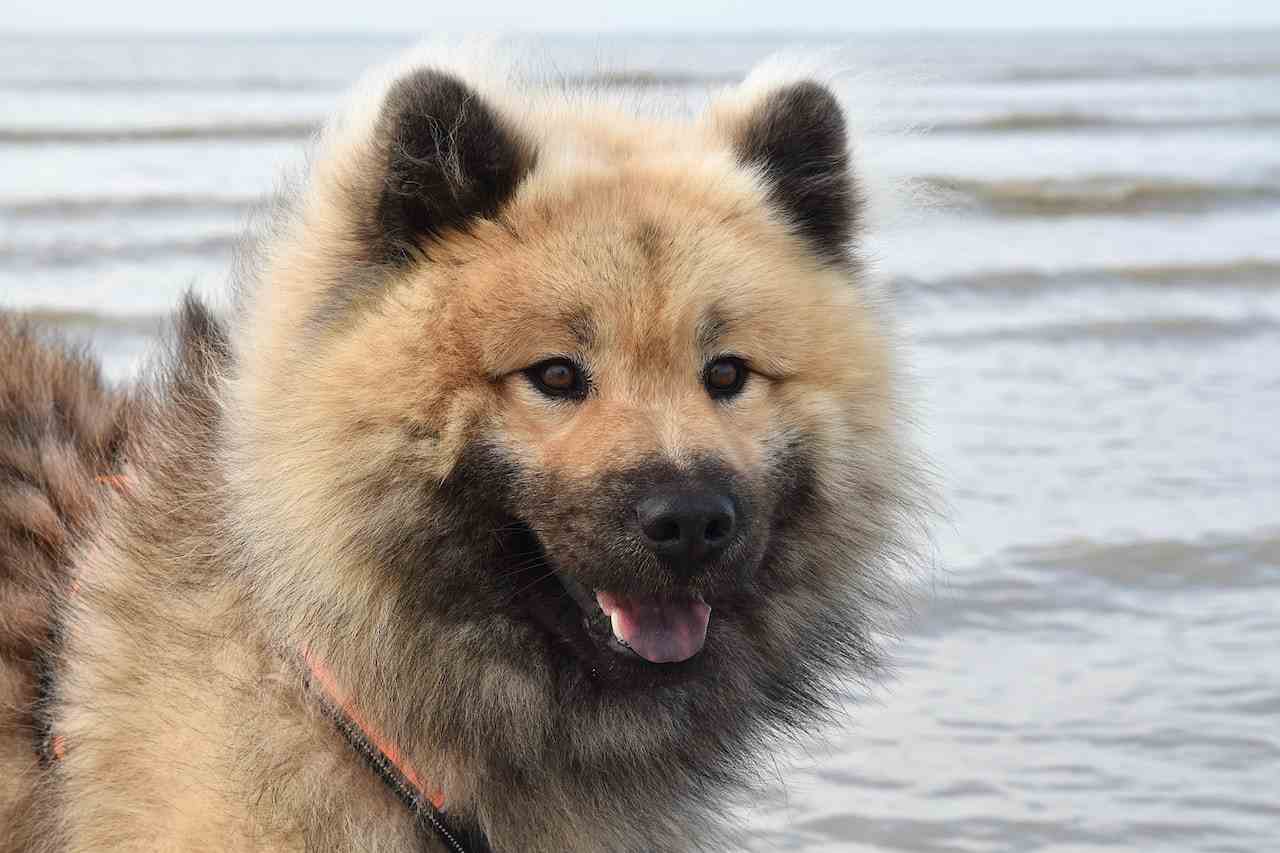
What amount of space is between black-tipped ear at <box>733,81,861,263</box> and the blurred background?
0.44 ft

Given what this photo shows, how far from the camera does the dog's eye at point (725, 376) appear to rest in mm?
2570

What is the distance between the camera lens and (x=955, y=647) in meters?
4.70

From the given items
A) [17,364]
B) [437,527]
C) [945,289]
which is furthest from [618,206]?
[945,289]

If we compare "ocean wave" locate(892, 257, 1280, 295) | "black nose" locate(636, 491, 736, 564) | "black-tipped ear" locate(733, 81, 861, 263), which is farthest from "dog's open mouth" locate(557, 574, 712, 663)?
"ocean wave" locate(892, 257, 1280, 295)

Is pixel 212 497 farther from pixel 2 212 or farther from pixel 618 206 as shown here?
pixel 2 212

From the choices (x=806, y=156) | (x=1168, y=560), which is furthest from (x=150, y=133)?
(x=806, y=156)

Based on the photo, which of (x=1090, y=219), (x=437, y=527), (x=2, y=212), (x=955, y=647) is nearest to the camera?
(x=437, y=527)

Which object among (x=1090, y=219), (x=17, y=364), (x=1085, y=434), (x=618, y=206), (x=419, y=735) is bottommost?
(x=1090, y=219)

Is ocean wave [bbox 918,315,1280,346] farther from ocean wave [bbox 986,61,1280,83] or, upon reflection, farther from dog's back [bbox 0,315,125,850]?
ocean wave [bbox 986,61,1280,83]

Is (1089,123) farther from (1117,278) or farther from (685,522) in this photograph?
(685,522)

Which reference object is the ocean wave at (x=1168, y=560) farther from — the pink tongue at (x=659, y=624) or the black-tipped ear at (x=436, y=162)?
the black-tipped ear at (x=436, y=162)

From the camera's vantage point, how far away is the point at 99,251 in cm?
958

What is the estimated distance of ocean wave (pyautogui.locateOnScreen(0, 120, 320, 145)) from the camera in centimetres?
1432

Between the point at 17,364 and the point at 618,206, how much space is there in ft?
4.40
